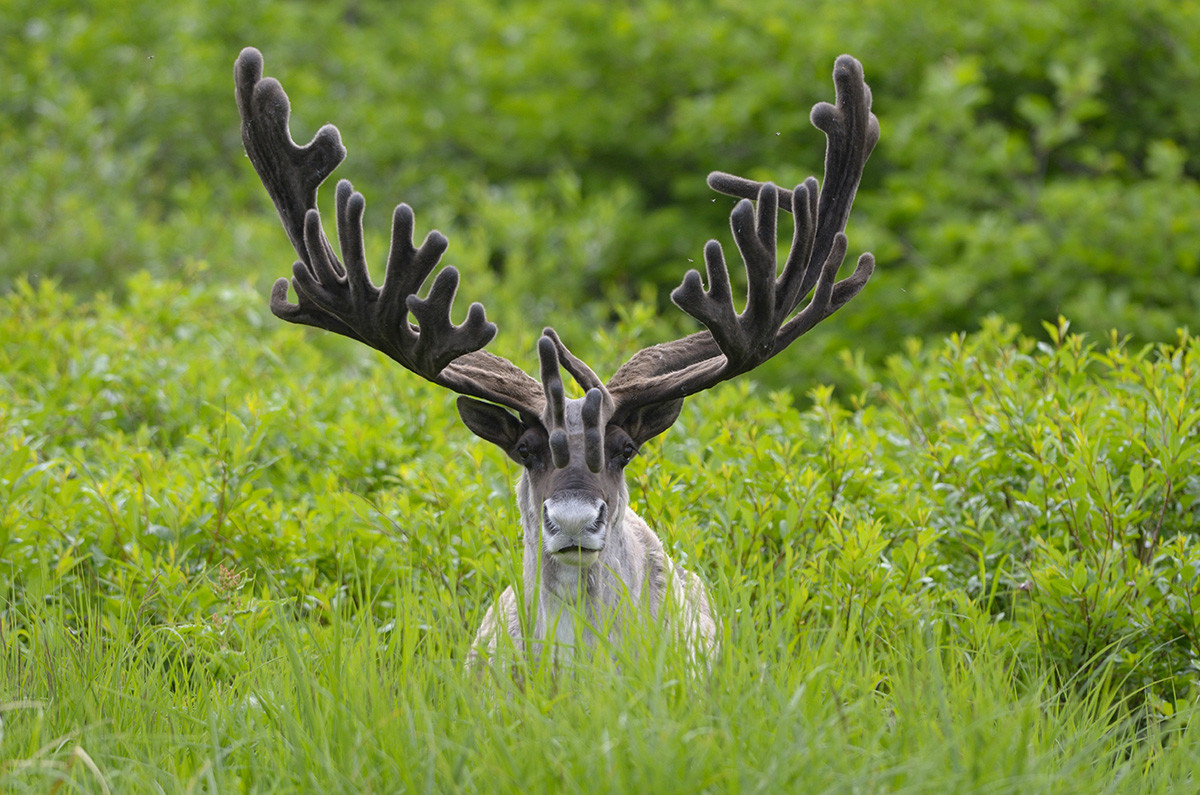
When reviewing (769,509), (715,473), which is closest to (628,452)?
(769,509)

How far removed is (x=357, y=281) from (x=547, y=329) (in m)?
0.62

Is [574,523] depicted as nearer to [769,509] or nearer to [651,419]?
[651,419]

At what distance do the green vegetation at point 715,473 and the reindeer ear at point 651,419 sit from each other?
1.69 feet

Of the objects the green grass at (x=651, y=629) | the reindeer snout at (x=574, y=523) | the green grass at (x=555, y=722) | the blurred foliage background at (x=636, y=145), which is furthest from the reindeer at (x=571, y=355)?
the blurred foliage background at (x=636, y=145)

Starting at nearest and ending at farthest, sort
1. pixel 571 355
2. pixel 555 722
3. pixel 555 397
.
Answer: pixel 555 722
pixel 555 397
pixel 571 355

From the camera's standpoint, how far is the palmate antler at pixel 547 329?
417cm

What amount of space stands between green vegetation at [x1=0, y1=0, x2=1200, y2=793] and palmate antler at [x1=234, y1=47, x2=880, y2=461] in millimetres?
645

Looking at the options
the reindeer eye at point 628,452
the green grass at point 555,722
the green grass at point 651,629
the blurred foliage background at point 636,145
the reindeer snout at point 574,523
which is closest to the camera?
the green grass at point 555,722

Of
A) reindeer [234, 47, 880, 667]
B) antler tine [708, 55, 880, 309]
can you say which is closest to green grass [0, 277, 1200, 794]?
reindeer [234, 47, 880, 667]

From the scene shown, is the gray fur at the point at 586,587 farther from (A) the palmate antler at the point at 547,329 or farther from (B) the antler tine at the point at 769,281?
(B) the antler tine at the point at 769,281

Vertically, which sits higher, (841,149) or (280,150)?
(280,150)

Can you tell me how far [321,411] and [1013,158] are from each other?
25.2ft

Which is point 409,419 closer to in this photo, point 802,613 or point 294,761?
point 802,613

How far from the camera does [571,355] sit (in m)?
4.54
